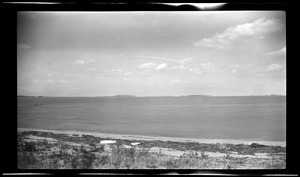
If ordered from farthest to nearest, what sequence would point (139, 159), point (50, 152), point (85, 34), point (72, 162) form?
point (85, 34) → point (50, 152) → point (139, 159) → point (72, 162)
